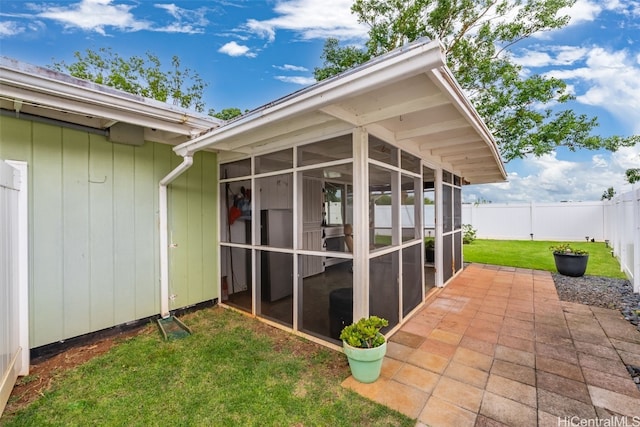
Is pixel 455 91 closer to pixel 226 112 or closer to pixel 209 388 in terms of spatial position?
pixel 209 388

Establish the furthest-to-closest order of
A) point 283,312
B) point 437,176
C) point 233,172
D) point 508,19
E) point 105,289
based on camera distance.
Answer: point 508,19
point 437,176
point 233,172
point 283,312
point 105,289

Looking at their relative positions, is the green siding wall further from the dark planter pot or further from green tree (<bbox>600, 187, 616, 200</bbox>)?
green tree (<bbox>600, 187, 616, 200</bbox>)

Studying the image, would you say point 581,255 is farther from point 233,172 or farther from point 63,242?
point 63,242

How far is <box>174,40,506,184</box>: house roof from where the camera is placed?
1.68 m

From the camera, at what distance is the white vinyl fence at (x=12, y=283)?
83.6 inches

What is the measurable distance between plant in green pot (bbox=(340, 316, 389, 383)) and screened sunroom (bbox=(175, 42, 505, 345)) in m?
0.46

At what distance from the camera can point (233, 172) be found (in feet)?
14.6

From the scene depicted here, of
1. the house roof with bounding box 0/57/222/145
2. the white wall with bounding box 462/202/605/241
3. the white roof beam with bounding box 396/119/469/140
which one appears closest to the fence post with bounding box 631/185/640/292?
the white roof beam with bounding box 396/119/469/140

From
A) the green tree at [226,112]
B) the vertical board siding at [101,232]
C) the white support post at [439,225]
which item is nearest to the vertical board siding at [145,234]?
the vertical board siding at [101,232]

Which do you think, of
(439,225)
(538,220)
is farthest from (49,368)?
(538,220)

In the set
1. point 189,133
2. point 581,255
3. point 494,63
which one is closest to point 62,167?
point 189,133

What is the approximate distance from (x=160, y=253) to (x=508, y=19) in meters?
11.6

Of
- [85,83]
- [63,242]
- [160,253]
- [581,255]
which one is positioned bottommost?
[581,255]

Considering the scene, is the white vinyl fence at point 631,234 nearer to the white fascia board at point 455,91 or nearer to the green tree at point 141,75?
the white fascia board at point 455,91
